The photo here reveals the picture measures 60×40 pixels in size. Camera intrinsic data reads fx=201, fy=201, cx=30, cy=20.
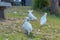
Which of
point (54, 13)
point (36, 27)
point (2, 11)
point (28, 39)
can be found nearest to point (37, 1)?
point (54, 13)

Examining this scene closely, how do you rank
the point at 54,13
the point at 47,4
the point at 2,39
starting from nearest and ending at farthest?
the point at 2,39, the point at 54,13, the point at 47,4

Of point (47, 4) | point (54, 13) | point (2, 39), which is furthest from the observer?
point (47, 4)

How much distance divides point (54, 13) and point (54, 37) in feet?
19.5

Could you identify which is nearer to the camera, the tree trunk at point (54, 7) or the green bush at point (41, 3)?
the tree trunk at point (54, 7)

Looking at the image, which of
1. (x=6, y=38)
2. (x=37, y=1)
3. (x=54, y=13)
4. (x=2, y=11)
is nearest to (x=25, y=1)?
(x=37, y=1)

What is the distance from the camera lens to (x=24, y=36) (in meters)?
5.59

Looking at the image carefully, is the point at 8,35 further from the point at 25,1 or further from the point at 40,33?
the point at 25,1

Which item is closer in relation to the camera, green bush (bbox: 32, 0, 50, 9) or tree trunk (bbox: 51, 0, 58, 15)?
tree trunk (bbox: 51, 0, 58, 15)

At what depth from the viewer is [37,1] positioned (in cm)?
1273

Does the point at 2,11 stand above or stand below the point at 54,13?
above

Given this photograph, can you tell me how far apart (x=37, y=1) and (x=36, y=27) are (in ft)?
19.7

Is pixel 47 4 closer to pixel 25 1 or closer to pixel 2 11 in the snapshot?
pixel 2 11

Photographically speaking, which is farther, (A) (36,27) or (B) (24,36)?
(A) (36,27)

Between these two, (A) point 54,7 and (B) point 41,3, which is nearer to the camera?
(A) point 54,7
